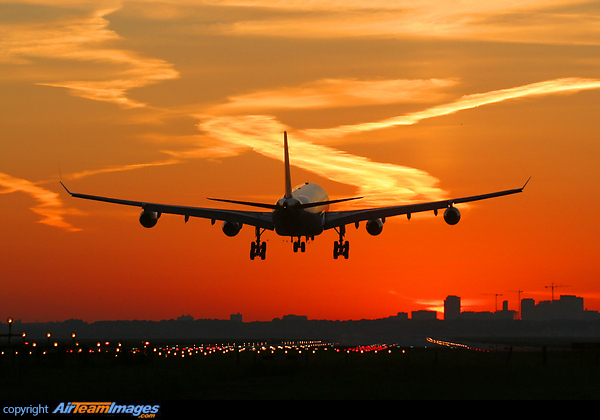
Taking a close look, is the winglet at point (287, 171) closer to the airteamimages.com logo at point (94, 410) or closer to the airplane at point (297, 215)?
the airplane at point (297, 215)

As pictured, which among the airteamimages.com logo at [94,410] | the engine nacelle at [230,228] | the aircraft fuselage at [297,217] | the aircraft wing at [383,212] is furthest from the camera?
the engine nacelle at [230,228]

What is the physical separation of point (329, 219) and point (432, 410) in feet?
128

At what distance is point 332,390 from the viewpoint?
61.0 m

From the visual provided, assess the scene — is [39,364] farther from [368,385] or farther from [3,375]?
[368,385]

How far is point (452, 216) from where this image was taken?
71.7 meters

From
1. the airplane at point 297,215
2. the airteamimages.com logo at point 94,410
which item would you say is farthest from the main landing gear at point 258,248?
the airteamimages.com logo at point 94,410

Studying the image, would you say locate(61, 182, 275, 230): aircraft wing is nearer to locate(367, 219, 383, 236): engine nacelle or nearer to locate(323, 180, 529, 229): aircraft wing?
locate(323, 180, 529, 229): aircraft wing

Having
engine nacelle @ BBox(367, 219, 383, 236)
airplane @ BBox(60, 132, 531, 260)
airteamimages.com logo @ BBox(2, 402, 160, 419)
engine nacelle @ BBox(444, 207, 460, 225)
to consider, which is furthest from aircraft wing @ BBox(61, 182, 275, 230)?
airteamimages.com logo @ BBox(2, 402, 160, 419)

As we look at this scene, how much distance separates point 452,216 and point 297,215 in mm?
13512

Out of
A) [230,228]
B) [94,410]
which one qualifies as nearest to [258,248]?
[230,228]

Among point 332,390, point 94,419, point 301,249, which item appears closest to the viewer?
point 94,419

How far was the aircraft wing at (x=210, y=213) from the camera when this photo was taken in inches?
2975

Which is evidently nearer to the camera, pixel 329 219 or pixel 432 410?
pixel 432 410

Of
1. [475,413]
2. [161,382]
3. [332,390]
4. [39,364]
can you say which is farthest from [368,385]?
[39,364]
